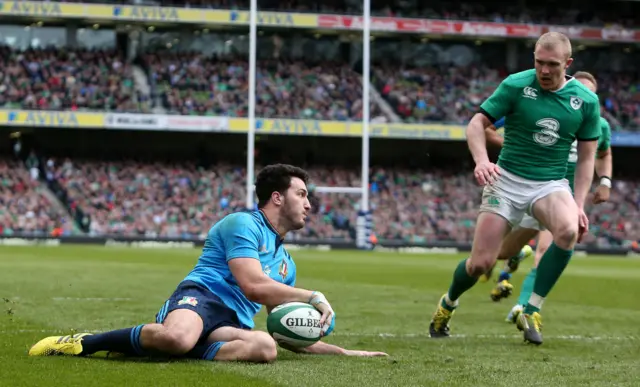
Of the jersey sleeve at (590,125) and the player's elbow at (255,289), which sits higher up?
the jersey sleeve at (590,125)

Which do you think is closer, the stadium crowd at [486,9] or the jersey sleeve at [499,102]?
the jersey sleeve at [499,102]

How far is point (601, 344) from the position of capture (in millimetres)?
8406

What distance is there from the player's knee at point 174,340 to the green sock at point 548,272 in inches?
128

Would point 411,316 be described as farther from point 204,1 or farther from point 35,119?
point 204,1

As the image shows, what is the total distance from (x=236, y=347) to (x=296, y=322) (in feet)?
1.32

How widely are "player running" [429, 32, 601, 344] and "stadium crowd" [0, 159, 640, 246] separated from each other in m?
29.3

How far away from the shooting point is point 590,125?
8367 mm

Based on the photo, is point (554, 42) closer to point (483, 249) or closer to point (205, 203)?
point (483, 249)

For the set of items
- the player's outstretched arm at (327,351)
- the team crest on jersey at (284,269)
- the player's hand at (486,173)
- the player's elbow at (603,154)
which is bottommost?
the player's outstretched arm at (327,351)

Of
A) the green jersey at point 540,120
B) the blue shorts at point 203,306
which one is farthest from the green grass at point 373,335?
the green jersey at point 540,120

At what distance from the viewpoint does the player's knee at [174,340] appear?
619 centimetres

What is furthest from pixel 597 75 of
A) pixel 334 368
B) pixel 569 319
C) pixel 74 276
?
pixel 334 368

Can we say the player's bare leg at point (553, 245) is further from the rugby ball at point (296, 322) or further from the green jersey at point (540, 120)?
the rugby ball at point (296, 322)

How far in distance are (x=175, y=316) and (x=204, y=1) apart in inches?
1545
